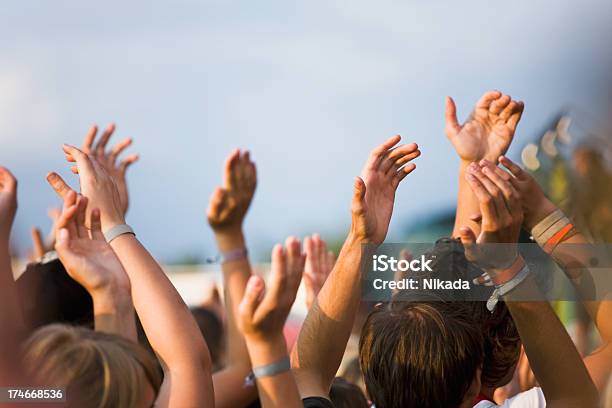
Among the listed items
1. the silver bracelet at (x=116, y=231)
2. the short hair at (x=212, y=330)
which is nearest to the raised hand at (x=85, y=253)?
the silver bracelet at (x=116, y=231)

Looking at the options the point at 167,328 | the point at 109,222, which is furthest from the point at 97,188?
the point at 167,328

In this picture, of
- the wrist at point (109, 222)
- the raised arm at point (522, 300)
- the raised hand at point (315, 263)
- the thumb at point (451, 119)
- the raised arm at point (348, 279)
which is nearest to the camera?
the raised arm at point (522, 300)

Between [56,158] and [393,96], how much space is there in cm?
81

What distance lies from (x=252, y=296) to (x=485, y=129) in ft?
2.99

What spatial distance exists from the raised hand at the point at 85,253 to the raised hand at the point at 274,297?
418 millimetres

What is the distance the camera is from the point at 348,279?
192cm

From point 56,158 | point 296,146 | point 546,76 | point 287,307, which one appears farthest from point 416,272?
point 56,158

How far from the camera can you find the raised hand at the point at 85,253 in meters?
1.71

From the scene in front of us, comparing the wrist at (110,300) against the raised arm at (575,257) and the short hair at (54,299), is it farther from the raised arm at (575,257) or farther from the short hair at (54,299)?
the raised arm at (575,257)

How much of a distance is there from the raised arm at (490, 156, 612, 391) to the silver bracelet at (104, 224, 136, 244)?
78 centimetres

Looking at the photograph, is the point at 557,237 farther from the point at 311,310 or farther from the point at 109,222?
the point at 109,222

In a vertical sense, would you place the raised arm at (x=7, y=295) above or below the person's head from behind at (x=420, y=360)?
above

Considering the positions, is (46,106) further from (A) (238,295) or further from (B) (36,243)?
(A) (238,295)

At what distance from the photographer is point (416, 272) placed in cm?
200
